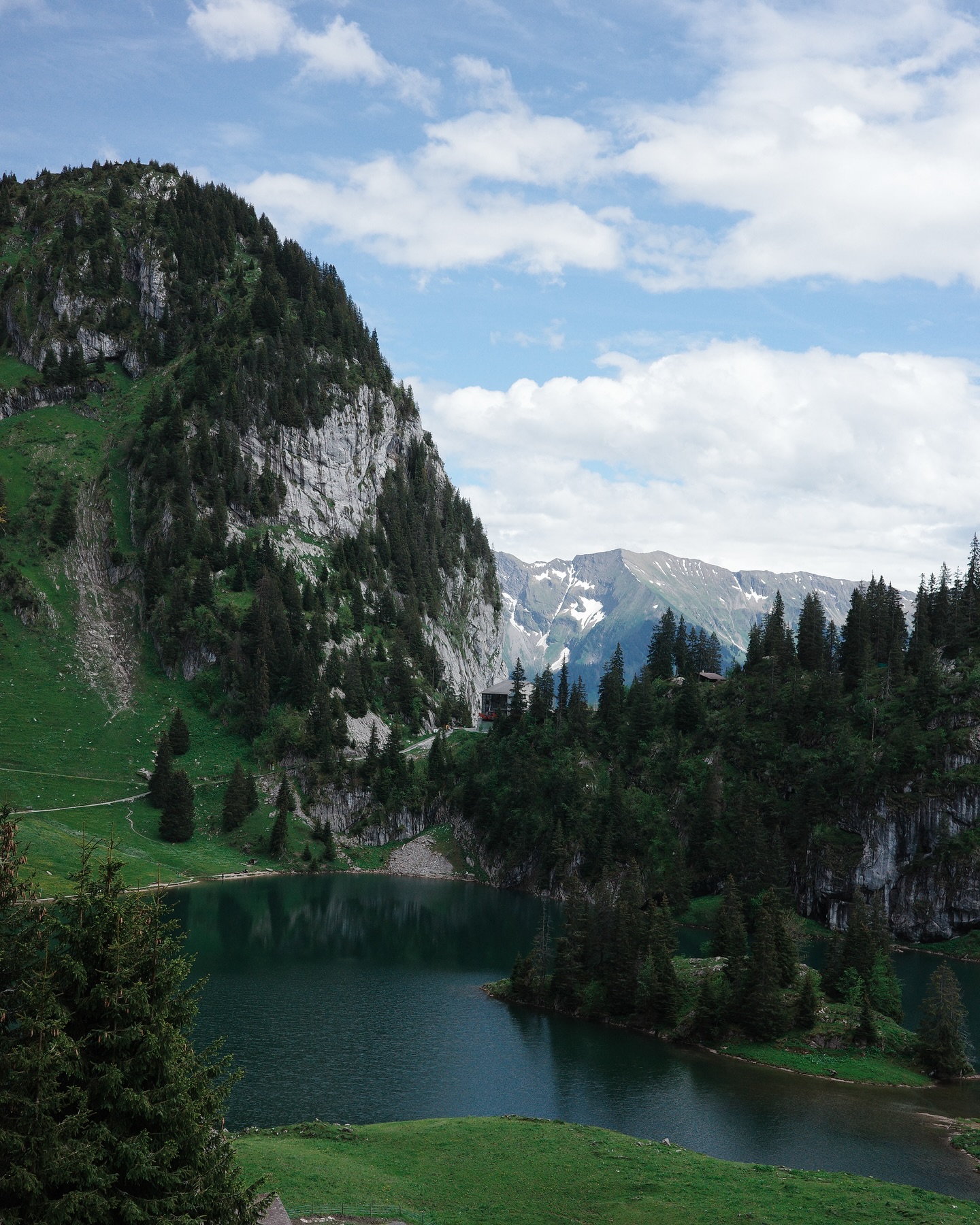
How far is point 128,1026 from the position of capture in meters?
22.6

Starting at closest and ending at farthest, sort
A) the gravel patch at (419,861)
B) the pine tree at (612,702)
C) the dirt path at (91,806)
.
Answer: the dirt path at (91,806) → the pine tree at (612,702) → the gravel patch at (419,861)

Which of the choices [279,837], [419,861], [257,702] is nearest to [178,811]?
[279,837]

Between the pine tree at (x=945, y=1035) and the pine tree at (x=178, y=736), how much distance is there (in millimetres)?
143503

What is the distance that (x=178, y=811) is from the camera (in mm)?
161875

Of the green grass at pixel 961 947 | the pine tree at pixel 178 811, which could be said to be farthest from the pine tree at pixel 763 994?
the pine tree at pixel 178 811

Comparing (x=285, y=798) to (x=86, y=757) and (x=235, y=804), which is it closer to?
(x=235, y=804)

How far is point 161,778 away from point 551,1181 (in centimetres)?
13519

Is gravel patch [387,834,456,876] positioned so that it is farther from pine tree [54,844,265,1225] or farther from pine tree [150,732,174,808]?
pine tree [54,844,265,1225]

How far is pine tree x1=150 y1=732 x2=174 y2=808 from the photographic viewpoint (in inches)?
6521

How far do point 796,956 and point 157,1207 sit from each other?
8004 cm

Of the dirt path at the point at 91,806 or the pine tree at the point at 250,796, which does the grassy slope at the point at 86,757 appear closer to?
the dirt path at the point at 91,806

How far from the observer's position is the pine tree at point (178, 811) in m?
160

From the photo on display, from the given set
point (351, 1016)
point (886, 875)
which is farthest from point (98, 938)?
point (886, 875)

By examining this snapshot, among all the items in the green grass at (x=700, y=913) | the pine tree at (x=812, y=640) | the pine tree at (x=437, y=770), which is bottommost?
the green grass at (x=700, y=913)
